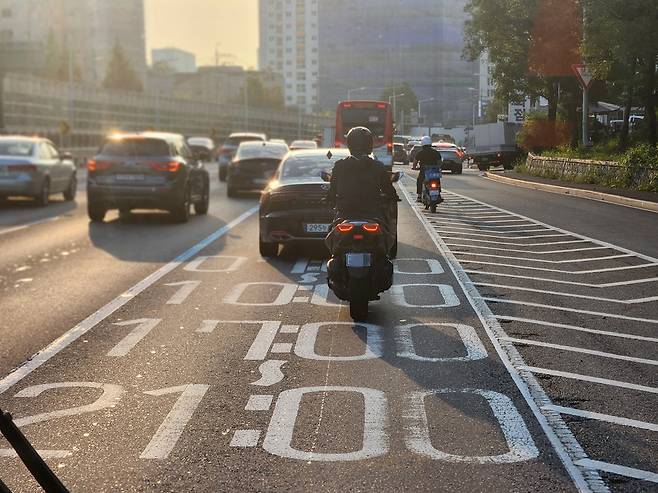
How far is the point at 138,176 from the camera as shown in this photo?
64.0 feet

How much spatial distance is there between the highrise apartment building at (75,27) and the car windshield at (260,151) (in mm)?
87739

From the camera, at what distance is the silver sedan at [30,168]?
2350cm

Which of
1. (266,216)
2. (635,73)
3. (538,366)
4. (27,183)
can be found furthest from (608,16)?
(538,366)

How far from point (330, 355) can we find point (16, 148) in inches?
750

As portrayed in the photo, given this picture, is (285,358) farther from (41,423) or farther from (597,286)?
(597,286)

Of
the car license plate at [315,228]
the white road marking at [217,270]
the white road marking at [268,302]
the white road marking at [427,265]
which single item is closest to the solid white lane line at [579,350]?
the white road marking at [268,302]

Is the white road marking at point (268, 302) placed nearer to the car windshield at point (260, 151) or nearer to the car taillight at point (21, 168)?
the car taillight at point (21, 168)

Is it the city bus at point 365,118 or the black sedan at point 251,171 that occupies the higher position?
the city bus at point 365,118

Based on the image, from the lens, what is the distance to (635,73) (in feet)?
123

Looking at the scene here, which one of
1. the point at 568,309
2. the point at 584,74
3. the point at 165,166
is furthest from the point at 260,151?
Answer: the point at 568,309

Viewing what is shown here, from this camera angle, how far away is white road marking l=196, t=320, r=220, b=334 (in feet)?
26.6

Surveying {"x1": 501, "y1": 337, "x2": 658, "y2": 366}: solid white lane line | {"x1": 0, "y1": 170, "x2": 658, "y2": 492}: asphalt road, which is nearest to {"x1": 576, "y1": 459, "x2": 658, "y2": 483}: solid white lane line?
{"x1": 0, "y1": 170, "x2": 658, "y2": 492}: asphalt road

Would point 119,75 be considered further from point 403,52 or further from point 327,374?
point 327,374

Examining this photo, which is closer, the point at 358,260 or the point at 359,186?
the point at 358,260
